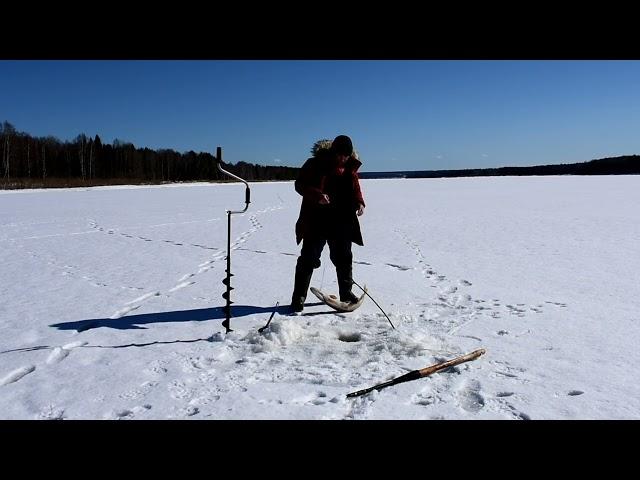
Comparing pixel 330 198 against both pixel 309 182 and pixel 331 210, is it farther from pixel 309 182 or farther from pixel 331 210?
pixel 309 182

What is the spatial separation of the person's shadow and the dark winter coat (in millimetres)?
810

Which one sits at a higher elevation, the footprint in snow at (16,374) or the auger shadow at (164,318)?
the auger shadow at (164,318)

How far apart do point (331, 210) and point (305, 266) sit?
1.92 feet

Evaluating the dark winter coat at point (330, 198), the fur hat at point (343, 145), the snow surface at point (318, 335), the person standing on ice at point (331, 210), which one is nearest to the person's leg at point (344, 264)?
the person standing on ice at point (331, 210)

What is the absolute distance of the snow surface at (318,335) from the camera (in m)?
2.53

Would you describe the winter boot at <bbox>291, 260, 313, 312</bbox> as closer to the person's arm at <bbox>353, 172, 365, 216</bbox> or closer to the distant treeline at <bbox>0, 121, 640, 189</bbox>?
the person's arm at <bbox>353, 172, 365, 216</bbox>

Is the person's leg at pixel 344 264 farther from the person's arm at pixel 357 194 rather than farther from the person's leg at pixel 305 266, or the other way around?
the person's arm at pixel 357 194

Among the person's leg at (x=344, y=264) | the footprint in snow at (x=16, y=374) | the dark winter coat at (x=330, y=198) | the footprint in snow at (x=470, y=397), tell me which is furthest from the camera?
the person's leg at (x=344, y=264)

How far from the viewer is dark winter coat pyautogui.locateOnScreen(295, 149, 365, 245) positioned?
406cm

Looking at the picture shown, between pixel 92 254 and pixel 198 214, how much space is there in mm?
7398

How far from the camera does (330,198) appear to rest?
4305 millimetres

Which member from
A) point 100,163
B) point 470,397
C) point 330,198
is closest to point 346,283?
point 330,198
